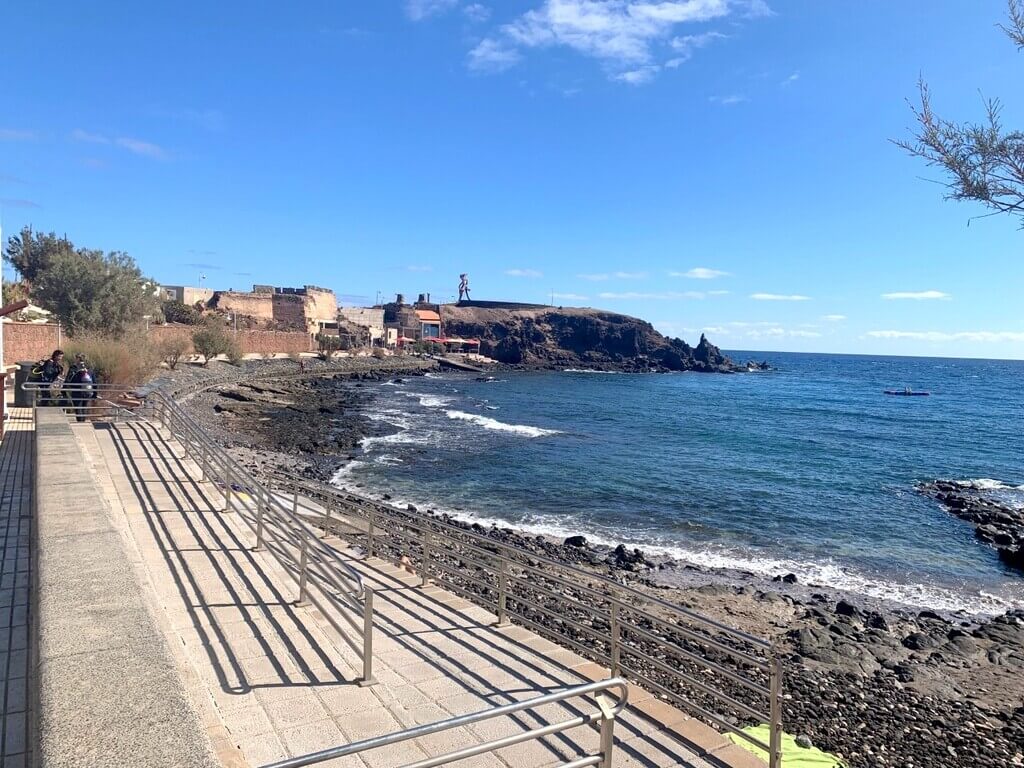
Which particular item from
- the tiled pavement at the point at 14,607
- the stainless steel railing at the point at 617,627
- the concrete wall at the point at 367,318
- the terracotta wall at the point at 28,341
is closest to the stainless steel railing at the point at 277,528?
the stainless steel railing at the point at 617,627

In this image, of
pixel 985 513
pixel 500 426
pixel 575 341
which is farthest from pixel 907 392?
pixel 985 513

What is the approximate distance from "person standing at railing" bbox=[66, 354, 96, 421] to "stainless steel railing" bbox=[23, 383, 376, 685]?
39mm

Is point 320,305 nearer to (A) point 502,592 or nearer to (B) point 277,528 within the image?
(B) point 277,528

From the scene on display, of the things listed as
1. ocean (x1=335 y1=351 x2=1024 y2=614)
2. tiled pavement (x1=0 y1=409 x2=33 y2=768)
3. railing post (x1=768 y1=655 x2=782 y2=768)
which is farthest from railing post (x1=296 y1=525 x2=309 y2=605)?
ocean (x1=335 y1=351 x2=1024 y2=614)

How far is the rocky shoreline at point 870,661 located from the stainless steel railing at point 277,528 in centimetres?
541

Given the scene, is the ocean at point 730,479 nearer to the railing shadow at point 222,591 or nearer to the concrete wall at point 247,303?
the railing shadow at point 222,591

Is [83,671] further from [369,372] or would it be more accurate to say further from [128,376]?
[369,372]

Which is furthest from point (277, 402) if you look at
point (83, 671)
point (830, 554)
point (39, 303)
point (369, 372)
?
point (83, 671)

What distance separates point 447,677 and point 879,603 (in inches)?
496

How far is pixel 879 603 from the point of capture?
13.9 meters

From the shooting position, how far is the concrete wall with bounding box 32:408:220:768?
248 cm

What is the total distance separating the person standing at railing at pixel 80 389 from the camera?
1437 cm

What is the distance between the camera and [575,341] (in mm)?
119625

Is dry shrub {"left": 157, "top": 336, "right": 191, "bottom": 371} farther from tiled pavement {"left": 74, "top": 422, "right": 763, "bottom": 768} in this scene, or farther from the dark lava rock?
the dark lava rock
